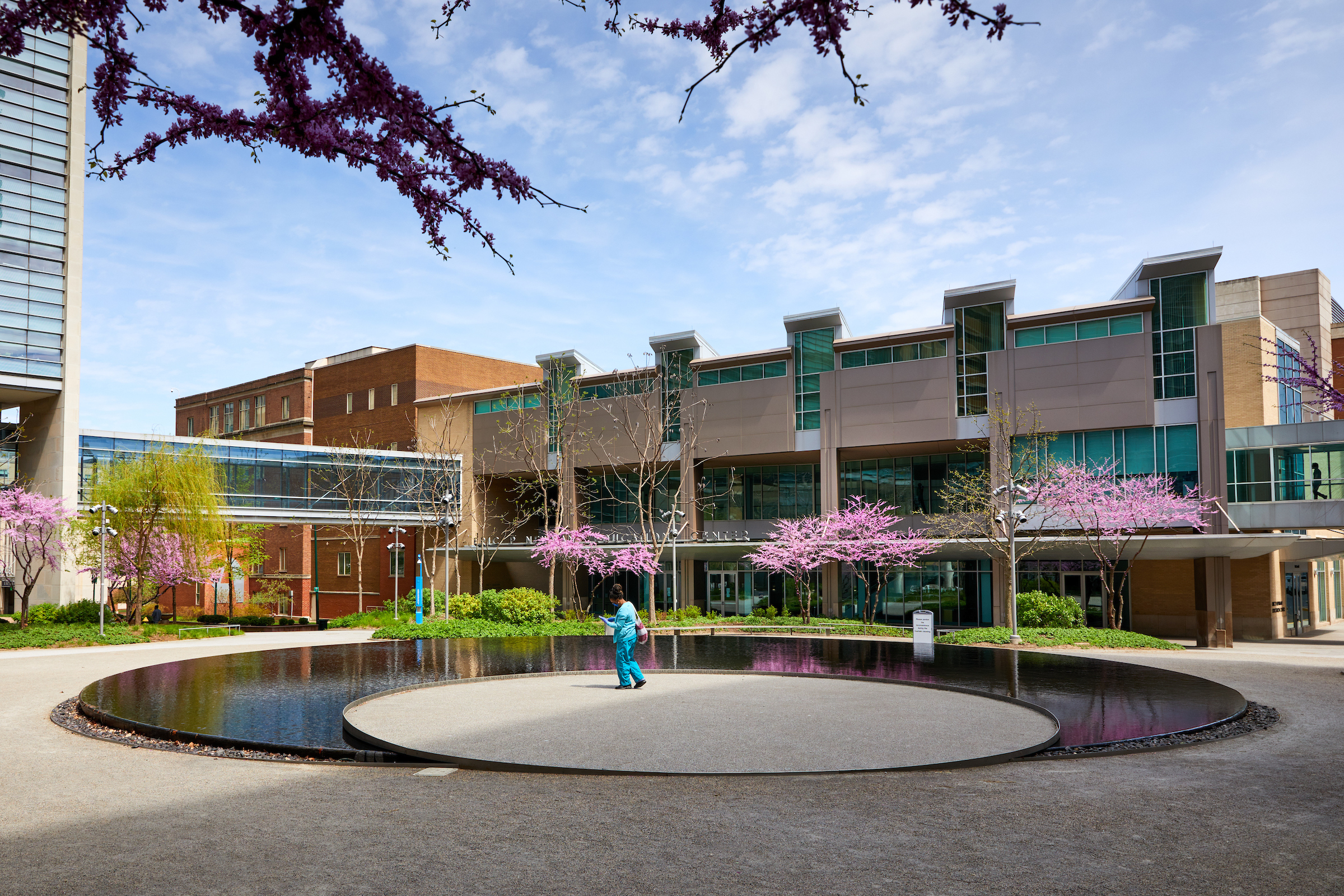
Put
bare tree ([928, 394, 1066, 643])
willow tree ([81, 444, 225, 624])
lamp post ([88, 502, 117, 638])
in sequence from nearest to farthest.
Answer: lamp post ([88, 502, 117, 638]) < bare tree ([928, 394, 1066, 643]) < willow tree ([81, 444, 225, 624])

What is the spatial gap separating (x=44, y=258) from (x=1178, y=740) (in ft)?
163

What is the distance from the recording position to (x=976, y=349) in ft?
131

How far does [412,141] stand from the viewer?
16.3 ft

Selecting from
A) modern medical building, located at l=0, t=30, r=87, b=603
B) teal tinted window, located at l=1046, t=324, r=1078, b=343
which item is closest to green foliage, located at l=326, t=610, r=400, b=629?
modern medical building, located at l=0, t=30, r=87, b=603

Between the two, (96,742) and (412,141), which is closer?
(412,141)

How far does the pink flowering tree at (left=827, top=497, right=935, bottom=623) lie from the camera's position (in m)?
39.1

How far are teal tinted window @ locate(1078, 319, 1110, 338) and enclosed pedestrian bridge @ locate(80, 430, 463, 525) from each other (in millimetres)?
28502

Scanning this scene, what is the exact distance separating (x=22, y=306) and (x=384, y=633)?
88.8 ft

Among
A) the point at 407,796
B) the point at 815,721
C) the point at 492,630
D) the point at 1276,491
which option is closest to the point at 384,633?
the point at 492,630

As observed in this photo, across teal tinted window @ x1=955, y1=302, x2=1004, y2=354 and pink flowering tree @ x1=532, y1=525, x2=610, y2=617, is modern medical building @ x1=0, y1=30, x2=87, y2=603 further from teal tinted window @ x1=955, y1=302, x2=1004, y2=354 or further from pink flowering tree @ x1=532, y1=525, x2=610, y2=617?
teal tinted window @ x1=955, y1=302, x2=1004, y2=354

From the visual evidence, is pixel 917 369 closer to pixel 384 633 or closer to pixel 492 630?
pixel 492 630

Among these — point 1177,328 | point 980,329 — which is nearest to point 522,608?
point 980,329

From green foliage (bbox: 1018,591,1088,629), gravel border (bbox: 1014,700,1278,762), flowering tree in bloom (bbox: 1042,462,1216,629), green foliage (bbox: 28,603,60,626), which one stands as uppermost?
flowering tree in bloom (bbox: 1042,462,1216,629)

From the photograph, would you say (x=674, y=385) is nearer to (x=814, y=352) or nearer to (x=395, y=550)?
(x=814, y=352)
